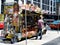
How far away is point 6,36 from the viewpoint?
16.7 meters

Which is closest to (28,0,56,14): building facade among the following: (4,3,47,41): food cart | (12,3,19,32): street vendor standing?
(4,3,47,41): food cart

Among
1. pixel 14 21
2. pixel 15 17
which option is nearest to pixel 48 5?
pixel 15 17

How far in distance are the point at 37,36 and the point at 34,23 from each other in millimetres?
1284

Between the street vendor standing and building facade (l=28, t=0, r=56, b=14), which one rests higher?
the street vendor standing

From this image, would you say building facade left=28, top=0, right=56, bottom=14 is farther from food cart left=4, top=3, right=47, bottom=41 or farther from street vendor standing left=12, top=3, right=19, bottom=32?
street vendor standing left=12, top=3, right=19, bottom=32

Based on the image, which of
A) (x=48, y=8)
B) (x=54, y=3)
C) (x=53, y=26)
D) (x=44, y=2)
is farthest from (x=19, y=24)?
(x=54, y=3)

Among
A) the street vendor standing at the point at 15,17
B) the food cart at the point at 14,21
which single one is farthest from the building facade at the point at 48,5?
the street vendor standing at the point at 15,17

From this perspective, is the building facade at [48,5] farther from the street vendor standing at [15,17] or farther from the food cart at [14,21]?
the street vendor standing at [15,17]

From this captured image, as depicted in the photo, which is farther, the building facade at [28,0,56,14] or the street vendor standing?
the building facade at [28,0,56,14]

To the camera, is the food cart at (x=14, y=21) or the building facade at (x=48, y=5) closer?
the food cart at (x=14, y=21)

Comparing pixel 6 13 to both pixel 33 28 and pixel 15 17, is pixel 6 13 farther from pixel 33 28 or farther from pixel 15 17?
pixel 33 28

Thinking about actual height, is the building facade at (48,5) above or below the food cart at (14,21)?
below

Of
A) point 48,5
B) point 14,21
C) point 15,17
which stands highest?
point 15,17

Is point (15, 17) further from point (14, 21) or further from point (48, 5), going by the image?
point (48, 5)
